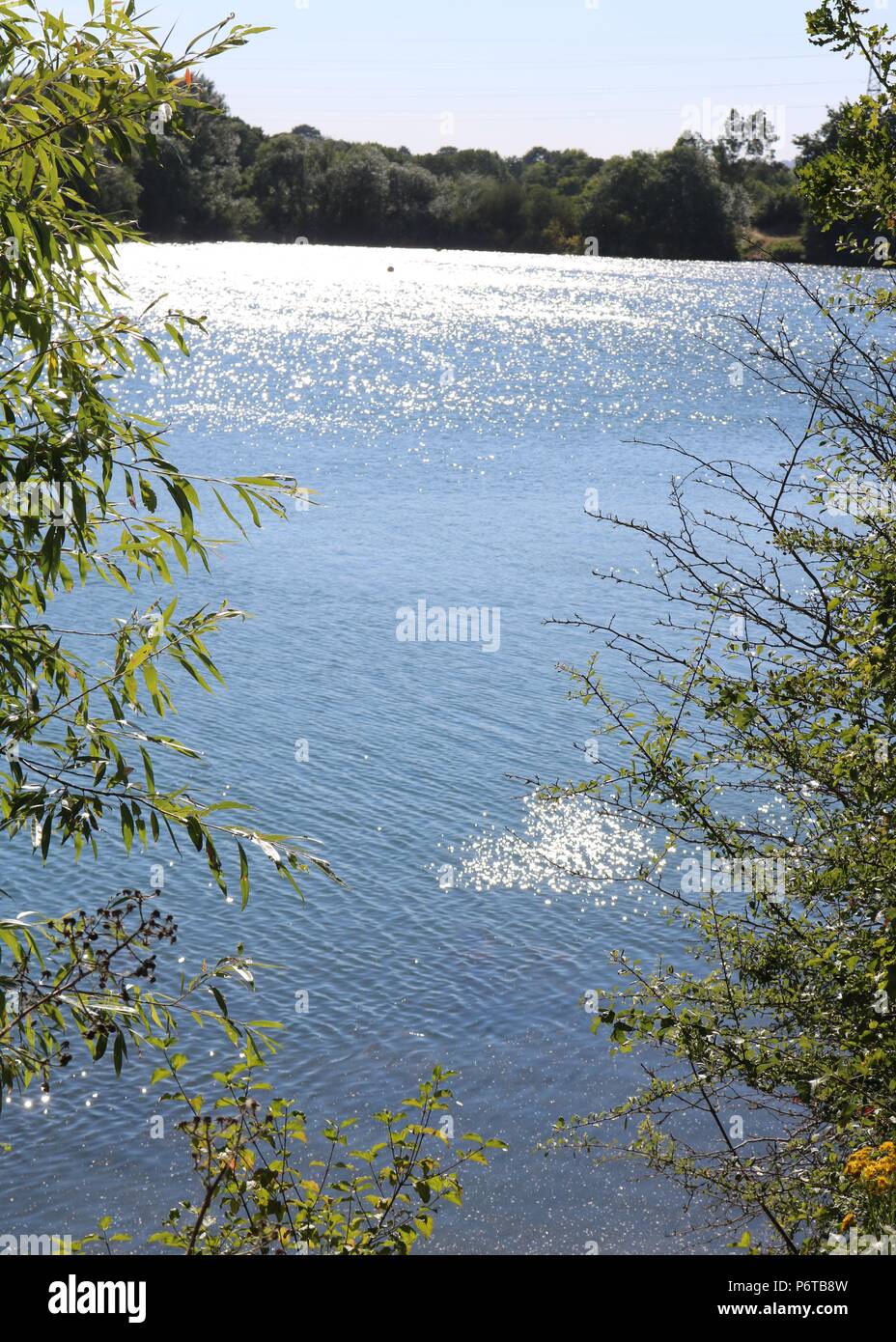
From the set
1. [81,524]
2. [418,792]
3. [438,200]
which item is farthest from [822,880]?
[438,200]

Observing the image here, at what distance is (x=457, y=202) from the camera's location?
12400 cm

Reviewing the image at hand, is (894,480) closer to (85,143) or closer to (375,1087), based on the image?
(85,143)

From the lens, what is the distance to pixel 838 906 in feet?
20.3

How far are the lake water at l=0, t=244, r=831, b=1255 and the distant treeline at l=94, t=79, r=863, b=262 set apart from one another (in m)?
60.4

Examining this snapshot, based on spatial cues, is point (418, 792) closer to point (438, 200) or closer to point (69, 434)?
point (69, 434)

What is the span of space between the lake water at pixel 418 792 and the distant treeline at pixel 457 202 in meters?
60.4

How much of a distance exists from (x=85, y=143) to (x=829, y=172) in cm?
350

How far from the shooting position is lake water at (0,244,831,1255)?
11.7 meters

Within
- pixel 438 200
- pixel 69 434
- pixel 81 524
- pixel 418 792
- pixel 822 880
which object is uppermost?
pixel 438 200

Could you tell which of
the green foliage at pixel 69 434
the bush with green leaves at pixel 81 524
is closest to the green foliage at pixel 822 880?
the bush with green leaves at pixel 81 524

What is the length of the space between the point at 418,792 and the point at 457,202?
11494cm

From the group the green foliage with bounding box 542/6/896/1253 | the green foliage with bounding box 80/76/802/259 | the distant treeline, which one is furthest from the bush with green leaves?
the green foliage with bounding box 80/76/802/259

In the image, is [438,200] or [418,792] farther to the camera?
[438,200]
